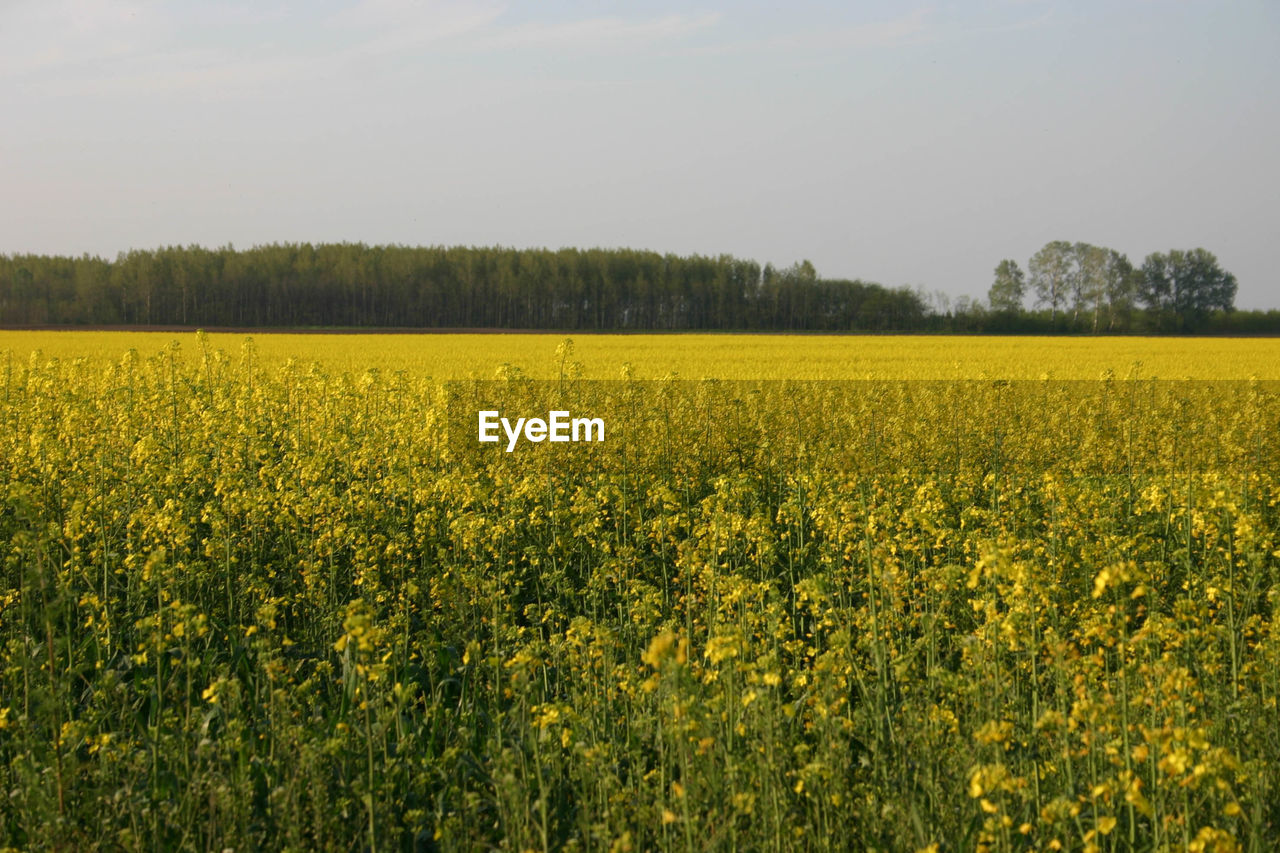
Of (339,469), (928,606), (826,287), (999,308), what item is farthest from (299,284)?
(928,606)

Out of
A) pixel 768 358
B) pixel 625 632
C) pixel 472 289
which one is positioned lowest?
pixel 625 632

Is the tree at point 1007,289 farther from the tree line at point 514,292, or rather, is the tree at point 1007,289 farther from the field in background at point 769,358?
the field in background at point 769,358

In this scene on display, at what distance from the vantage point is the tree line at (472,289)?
7331 cm

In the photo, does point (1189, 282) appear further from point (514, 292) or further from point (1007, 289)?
point (514, 292)

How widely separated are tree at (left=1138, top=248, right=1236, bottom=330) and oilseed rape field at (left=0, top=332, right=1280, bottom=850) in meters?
62.8

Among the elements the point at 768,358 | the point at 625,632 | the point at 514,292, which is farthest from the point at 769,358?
the point at 514,292

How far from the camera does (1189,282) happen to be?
219ft

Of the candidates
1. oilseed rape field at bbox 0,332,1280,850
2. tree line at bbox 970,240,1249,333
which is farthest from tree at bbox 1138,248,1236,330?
oilseed rape field at bbox 0,332,1280,850

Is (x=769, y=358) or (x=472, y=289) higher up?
(x=472, y=289)

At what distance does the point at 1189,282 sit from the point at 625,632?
74576 millimetres

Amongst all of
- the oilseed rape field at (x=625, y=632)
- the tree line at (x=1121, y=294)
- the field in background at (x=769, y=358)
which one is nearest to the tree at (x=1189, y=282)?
the tree line at (x=1121, y=294)

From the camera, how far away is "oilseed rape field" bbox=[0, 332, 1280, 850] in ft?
10.2

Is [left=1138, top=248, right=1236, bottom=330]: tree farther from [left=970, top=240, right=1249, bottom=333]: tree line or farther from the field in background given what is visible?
the field in background

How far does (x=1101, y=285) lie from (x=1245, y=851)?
68099 millimetres
